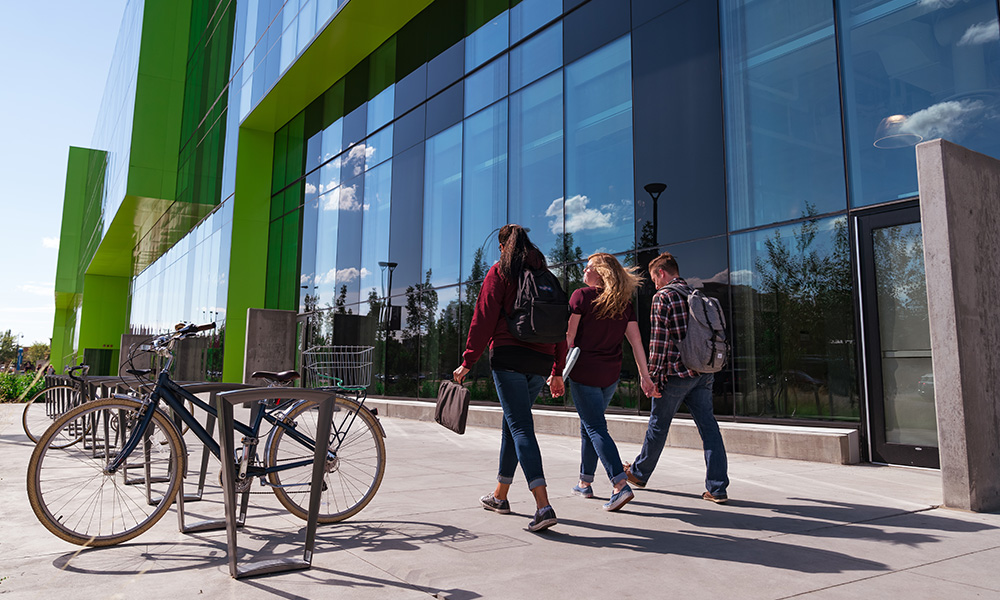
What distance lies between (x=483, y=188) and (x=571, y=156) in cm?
289

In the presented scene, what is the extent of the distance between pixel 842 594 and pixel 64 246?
77.1 metres

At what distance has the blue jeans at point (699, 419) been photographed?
5.21 m

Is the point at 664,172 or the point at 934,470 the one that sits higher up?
the point at 664,172

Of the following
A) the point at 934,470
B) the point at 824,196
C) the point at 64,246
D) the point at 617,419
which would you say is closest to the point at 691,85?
the point at 824,196

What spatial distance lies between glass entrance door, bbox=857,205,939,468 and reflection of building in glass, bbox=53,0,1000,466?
53 millimetres

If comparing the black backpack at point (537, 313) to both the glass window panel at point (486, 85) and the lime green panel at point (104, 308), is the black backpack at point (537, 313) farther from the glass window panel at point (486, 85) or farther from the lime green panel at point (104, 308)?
the lime green panel at point (104, 308)

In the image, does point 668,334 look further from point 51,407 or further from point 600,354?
point 51,407

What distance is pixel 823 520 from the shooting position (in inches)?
183

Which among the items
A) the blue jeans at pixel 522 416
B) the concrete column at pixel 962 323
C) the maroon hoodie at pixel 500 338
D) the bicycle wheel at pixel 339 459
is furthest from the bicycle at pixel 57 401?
the concrete column at pixel 962 323

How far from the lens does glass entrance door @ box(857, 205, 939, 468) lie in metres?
7.23

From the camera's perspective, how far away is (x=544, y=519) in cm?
420

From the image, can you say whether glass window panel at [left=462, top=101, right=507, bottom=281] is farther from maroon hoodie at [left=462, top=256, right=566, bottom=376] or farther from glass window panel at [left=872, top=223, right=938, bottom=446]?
maroon hoodie at [left=462, top=256, right=566, bottom=376]

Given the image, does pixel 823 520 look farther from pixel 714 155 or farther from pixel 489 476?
pixel 714 155

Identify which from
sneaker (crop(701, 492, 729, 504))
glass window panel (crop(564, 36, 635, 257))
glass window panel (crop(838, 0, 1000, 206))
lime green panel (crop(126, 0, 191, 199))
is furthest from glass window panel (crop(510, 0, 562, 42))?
lime green panel (crop(126, 0, 191, 199))
